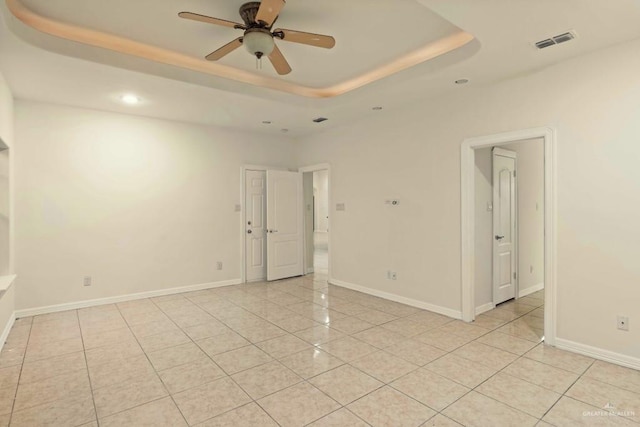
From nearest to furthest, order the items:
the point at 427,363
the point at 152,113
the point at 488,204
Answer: the point at 427,363, the point at 488,204, the point at 152,113

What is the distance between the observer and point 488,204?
14.5 feet

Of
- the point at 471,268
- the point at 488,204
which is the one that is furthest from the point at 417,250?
the point at 488,204

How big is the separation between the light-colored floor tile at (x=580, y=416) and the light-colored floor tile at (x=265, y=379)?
5.77 feet

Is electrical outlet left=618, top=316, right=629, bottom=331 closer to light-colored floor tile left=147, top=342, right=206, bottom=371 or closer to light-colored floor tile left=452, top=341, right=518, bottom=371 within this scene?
light-colored floor tile left=452, top=341, right=518, bottom=371

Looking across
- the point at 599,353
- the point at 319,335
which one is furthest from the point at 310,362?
the point at 599,353

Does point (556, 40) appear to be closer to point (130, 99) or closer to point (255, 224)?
point (130, 99)

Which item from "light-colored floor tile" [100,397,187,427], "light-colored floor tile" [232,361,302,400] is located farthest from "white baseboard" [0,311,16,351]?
"light-colored floor tile" [232,361,302,400]

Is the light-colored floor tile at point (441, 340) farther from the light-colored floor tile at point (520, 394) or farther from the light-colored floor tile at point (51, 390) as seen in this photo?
the light-colored floor tile at point (51, 390)

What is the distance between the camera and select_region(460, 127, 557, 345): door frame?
327 centimetres

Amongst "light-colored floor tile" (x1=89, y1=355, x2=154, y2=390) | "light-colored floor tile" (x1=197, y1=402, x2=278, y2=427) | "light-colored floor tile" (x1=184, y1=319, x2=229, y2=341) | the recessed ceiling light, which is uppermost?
the recessed ceiling light

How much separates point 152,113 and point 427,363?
4782 millimetres

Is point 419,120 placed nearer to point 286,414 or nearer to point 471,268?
point 471,268

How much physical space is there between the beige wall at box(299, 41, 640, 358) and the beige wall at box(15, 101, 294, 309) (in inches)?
88.6

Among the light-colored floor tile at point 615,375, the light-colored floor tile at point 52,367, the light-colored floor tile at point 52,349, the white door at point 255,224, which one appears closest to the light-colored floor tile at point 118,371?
the light-colored floor tile at point 52,367
